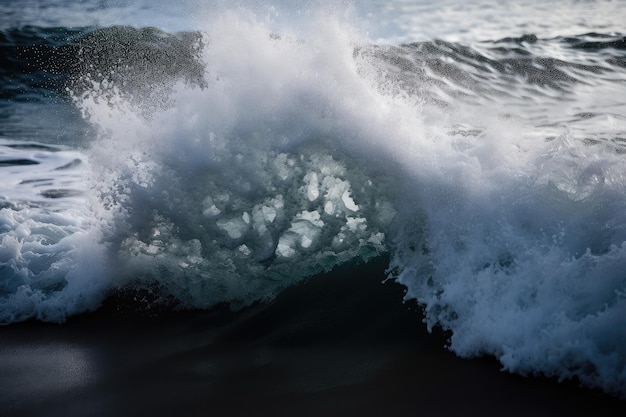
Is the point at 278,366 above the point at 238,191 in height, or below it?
below

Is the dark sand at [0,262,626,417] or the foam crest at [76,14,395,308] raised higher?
the foam crest at [76,14,395,308]

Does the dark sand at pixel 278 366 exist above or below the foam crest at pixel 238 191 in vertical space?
below

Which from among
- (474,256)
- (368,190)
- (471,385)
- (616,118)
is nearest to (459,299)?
(474,256)

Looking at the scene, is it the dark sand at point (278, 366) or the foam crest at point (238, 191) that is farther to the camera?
the foam crest at point (238, 191)

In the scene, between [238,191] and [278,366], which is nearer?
[278,366]

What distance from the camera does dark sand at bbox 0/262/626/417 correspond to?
2.84 metres

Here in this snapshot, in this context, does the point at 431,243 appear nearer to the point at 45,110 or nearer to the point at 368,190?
the point at 368,190

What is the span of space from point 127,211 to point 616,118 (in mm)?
7998

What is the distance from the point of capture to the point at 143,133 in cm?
450

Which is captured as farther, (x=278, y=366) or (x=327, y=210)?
(x=327, y=210)

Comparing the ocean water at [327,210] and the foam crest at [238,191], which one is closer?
the ocean water at [327,210]

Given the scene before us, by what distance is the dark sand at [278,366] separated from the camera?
112 inches

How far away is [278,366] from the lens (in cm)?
334

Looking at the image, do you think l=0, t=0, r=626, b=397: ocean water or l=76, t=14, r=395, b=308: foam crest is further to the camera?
l=76, t=14, r=395, b=308: foam crest
